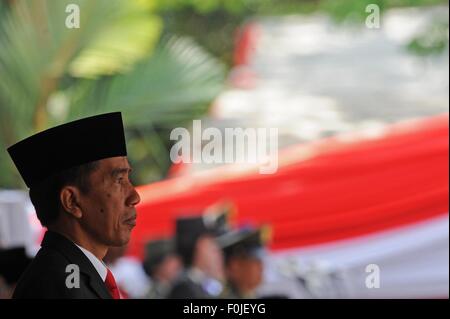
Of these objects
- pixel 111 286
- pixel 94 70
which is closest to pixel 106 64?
pixel 94 70

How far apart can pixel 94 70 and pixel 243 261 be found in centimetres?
138

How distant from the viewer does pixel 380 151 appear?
14.4 ft

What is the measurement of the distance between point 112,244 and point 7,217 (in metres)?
2.66

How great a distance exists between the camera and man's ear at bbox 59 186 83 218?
1.32 metres

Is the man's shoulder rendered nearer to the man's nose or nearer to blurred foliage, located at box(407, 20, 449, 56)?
the man's nose

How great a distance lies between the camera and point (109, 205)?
4.34ft

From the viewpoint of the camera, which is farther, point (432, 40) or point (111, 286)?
point (432, 40)

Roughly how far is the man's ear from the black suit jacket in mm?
46

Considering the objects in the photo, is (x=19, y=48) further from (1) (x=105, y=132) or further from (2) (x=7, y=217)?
(1) (x=105, y=132)

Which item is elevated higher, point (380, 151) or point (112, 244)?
point (380, 151)

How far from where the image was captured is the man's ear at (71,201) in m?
1.32

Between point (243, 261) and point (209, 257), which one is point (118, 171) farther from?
point (209, 257)

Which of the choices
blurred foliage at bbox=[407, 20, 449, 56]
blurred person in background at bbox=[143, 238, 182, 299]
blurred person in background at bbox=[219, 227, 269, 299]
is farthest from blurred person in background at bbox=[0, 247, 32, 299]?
blurred foliage at bbox=[407, 20, 449, 56]
